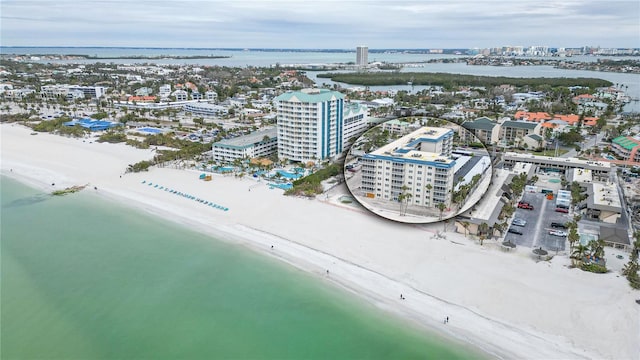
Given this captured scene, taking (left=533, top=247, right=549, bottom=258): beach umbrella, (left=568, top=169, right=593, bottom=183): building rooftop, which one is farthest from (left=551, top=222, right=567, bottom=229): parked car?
(left=568, top=169, right=593, bottom=183): building rooftop

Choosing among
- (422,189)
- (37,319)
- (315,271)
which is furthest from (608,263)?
(37,319)

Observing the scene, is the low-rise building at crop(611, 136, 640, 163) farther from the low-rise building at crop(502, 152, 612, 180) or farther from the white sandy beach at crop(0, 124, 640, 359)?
the white sandy beach at crop(0, 124, 640, 359)

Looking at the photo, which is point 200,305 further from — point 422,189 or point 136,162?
point 136,162

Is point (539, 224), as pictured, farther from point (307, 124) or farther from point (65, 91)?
point (65, 91)

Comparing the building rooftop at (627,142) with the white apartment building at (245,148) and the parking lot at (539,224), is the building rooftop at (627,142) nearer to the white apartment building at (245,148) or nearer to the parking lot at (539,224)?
the parking lot at (539,224)

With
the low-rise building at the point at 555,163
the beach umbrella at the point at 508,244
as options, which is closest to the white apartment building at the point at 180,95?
the low-rise building at the point at 555,163
